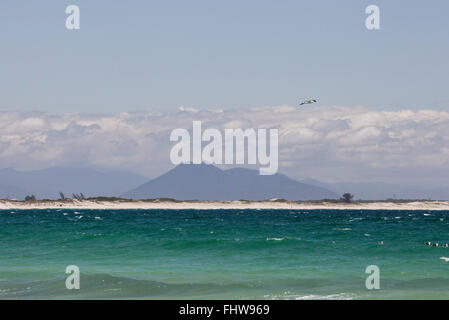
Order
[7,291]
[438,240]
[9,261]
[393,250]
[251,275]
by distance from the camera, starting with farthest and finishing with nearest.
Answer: [438,240], [393,250], [9,261], [251,275], [7,291]

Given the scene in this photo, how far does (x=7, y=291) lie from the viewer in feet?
105

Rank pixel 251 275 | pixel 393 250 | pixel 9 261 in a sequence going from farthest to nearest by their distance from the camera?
pixel 393 250, pixel 9 261, pixel 251 275

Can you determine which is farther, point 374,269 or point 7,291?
point 374,269
